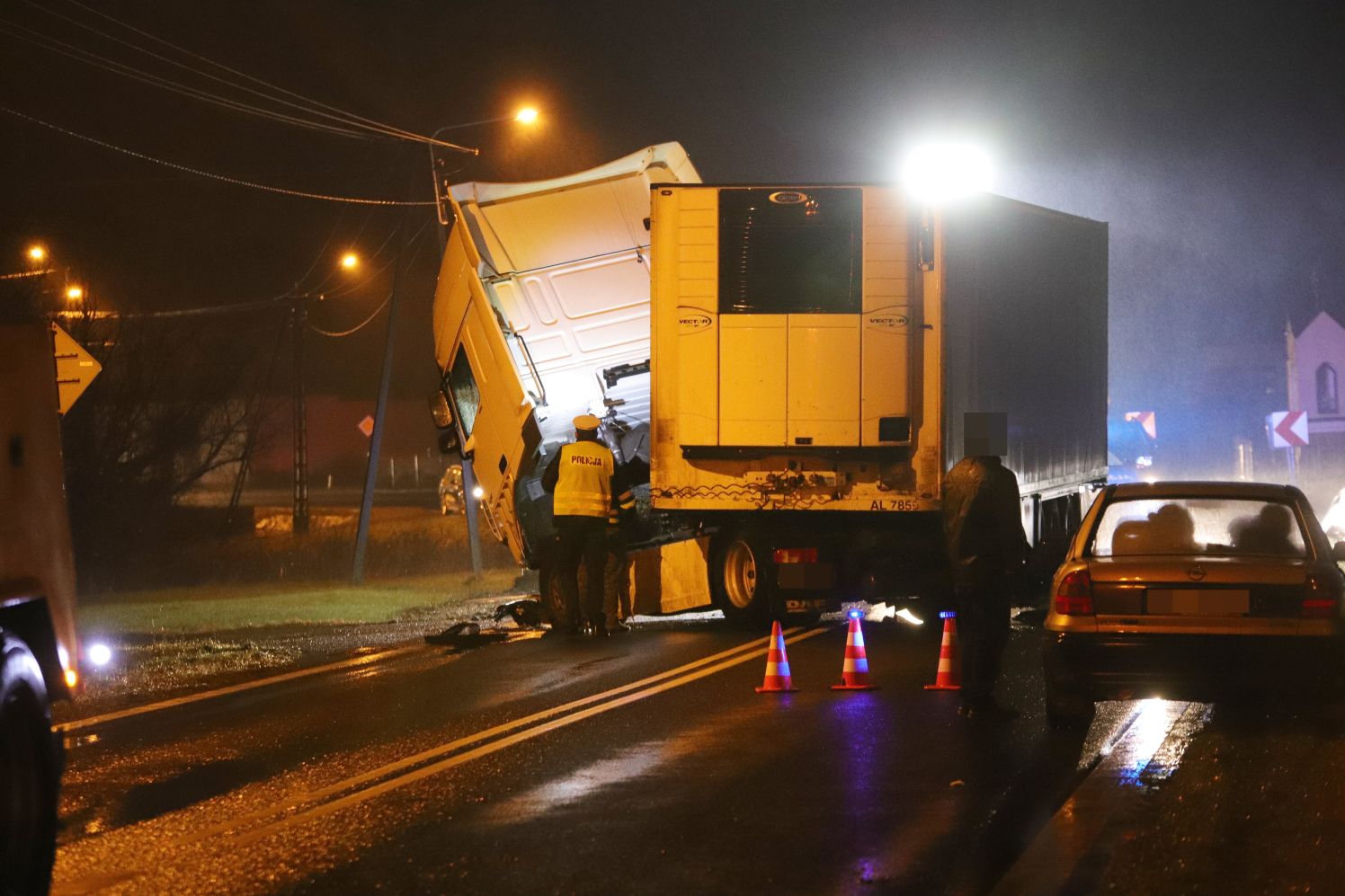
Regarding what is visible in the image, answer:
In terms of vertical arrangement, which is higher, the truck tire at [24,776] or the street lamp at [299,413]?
the street lamp at [299,413]

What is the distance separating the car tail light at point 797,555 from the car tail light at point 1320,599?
6.30m

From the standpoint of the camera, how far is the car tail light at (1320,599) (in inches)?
333

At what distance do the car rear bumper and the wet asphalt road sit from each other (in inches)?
13.4

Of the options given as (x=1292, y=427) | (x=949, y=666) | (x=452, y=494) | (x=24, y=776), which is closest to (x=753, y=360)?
(x=949, y=666)

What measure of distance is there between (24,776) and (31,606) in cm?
62

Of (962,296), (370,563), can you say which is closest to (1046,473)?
(962,296)

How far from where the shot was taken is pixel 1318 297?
76938 mm

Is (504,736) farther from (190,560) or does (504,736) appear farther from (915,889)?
(190,560)

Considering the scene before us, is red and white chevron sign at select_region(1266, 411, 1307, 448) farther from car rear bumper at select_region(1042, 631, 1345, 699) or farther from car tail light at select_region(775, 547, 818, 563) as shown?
car rear bumper at select_region(1042, 631, 1345, 699)

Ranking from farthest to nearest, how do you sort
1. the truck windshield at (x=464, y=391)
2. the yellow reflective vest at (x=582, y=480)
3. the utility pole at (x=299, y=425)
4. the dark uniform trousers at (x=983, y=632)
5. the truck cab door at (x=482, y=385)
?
the utility pole at (x=299, y=425) < the truck windshield at (x=464, y=391) < the truck cab door at (x=482, y=385) < the yellow reflective vest at (x=582, y=480) < the dark uniform trousers at (x=983, y=632)

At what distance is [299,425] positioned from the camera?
37.6 metres

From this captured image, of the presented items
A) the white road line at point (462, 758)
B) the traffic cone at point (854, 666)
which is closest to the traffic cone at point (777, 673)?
the traffic cone at point (854, 666)

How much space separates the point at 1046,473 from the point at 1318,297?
65293 millimetres

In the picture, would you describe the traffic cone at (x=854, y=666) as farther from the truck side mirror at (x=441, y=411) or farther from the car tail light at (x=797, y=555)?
the truck side mirror at (x=441, y=411)
